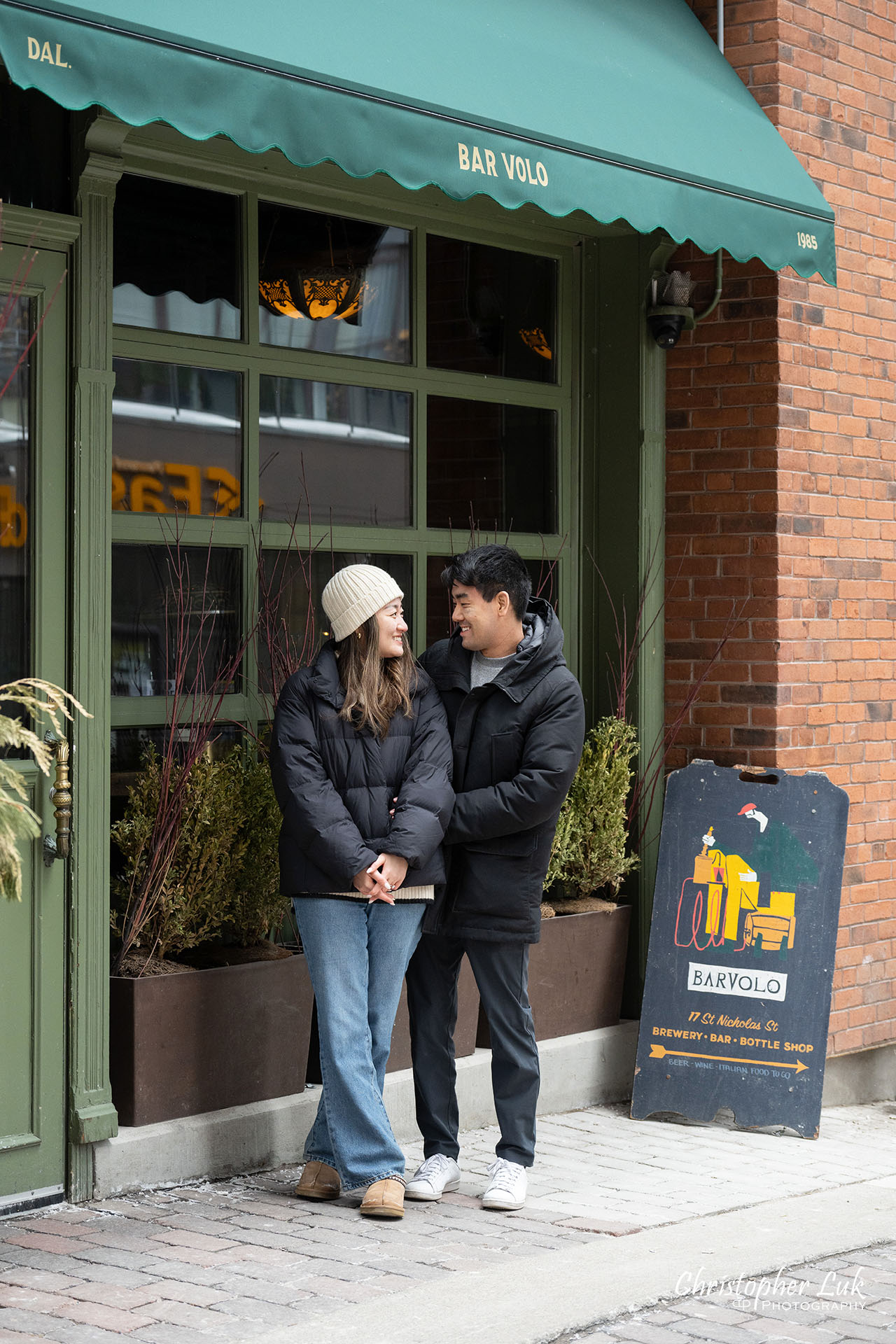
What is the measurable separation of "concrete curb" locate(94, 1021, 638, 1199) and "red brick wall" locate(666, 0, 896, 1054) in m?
1.12

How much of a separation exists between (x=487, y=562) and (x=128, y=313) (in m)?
1.39

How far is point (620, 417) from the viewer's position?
6.80 meters

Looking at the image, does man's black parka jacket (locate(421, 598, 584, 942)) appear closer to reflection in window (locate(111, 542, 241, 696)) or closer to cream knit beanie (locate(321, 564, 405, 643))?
cream knit beanie (locate(321, 564, 405, 643))

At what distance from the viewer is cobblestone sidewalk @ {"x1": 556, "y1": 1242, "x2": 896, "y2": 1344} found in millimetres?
4070

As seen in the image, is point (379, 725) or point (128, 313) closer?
point (379, 725)

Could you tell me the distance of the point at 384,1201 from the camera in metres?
4.85

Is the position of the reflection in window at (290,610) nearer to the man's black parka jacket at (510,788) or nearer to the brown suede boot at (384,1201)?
the man's black parka jacket at (510,788)

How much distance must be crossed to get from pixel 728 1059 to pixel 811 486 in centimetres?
223

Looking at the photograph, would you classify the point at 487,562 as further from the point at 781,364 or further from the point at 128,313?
the point at 781,364

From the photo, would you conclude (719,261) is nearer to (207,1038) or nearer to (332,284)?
(332,284)

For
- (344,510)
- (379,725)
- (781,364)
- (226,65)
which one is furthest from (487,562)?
(781,364)

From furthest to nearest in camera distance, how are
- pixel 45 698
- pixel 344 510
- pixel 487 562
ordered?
pixel 344 510 → pixel 487 562 → pixel 45 698

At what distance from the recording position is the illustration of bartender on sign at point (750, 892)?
6305mm

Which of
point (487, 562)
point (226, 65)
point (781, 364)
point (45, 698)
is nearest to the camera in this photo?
point (226, 65)
